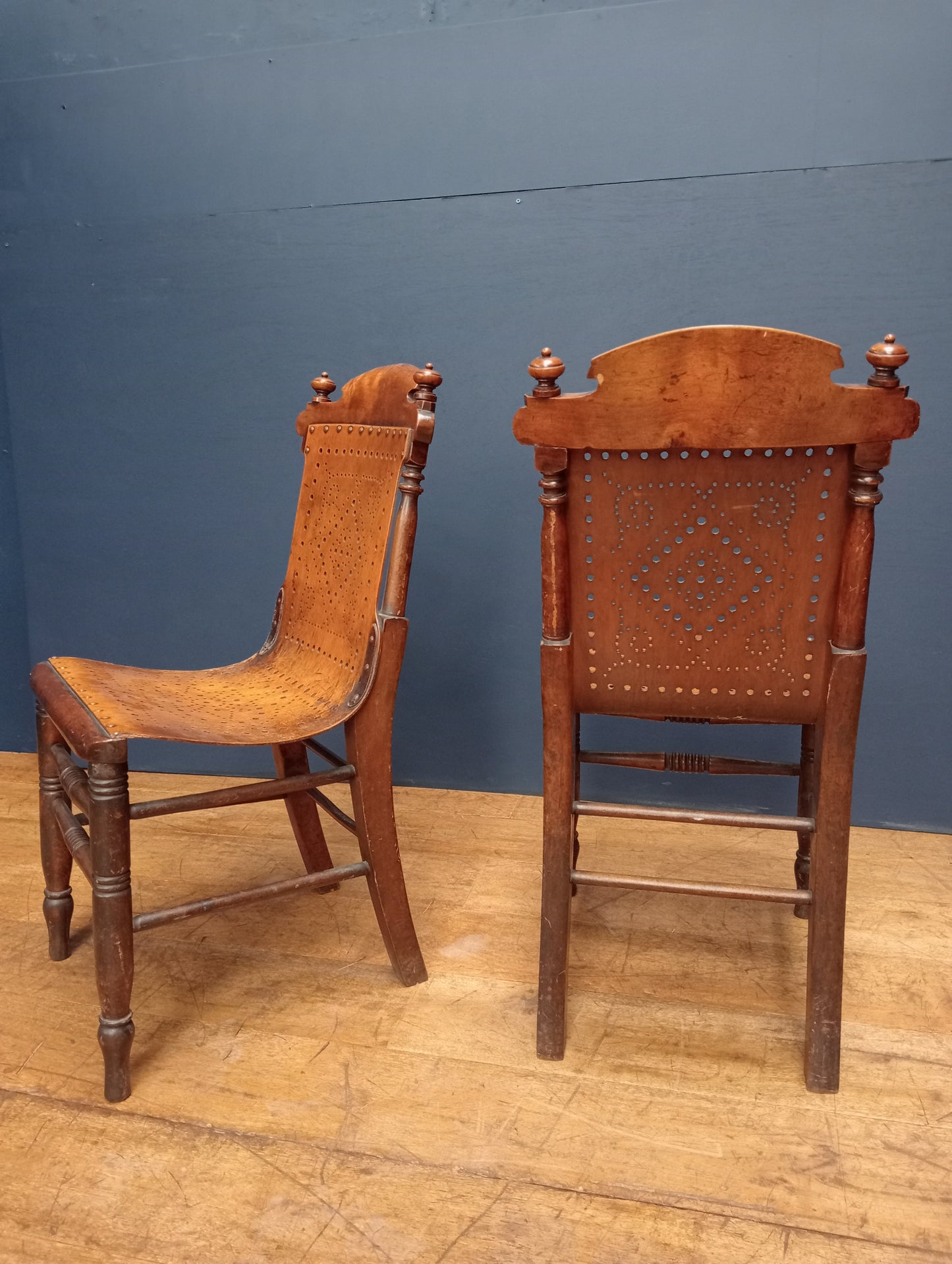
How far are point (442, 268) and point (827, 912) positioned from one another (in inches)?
69.6

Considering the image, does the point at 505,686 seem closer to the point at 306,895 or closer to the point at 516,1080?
the point at 306,895

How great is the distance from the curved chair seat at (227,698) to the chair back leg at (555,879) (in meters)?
0.36

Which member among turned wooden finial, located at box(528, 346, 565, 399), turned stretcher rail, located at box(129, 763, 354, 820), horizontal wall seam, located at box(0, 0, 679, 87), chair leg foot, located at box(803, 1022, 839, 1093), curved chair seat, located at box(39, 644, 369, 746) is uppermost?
horizontal wall seam, located at box(0, 0, 679, 87)

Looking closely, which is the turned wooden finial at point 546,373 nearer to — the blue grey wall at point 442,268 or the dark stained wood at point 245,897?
the dark stained wood at point 245,897

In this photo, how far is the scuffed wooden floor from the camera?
4.05 feet

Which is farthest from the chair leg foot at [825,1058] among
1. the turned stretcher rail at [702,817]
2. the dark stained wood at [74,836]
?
the dark stained wood at [74,836]

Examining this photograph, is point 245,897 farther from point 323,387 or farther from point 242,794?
point 323,387

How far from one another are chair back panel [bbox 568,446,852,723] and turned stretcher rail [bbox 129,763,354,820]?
1.62ft

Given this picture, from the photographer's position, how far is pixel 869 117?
84.6 inches

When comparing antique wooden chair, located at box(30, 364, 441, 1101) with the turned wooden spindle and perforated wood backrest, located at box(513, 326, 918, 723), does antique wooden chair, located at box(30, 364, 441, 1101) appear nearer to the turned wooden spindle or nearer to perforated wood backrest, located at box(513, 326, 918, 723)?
the turned wooden spindle

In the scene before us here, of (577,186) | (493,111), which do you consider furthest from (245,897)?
(493,111)

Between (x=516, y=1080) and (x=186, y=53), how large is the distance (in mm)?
2520

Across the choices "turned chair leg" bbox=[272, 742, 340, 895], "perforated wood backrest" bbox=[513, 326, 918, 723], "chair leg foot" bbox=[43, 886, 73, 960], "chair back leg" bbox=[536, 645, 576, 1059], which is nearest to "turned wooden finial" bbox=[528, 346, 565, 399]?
"perforated wood backrest" bbox=[513, 326, 918, 723]

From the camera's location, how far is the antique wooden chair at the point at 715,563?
4.33ft
